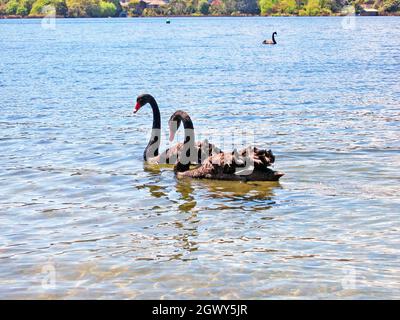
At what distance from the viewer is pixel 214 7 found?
639ft

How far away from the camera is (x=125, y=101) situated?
24.2m

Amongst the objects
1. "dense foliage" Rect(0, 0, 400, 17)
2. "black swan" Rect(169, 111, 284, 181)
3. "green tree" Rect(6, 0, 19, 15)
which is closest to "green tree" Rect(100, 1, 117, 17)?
"dense foliage" Rect(0, 0, 400, 17)

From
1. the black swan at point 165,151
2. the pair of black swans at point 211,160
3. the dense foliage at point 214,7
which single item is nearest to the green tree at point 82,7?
the dense foliage at point 214,7

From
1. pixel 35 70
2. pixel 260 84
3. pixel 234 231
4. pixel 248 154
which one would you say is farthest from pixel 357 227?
pixel 35 70

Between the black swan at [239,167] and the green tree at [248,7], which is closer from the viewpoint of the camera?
the black swan at [239,167]

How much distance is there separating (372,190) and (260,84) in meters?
17.6

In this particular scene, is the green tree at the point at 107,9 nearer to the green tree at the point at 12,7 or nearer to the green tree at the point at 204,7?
the green tree at the point at 12,7

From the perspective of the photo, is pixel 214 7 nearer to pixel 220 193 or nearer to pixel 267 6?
pixel 267 6

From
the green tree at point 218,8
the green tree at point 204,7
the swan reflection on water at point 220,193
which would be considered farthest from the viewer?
the green tree at point 204,7

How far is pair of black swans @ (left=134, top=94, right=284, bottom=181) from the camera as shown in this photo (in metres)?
11.9

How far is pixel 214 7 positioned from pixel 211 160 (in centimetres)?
18630

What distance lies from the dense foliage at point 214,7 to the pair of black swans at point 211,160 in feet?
488

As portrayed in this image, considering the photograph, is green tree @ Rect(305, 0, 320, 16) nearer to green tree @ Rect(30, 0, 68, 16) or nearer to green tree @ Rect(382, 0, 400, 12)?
green tree @ Rect(382, 0, 400, 12)

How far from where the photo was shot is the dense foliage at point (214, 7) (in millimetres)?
160250
